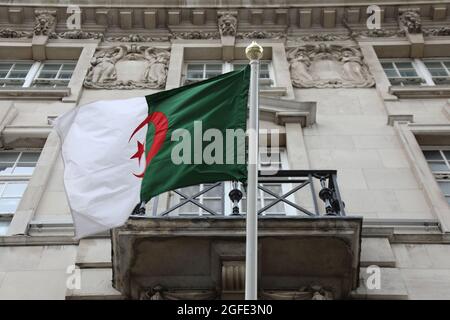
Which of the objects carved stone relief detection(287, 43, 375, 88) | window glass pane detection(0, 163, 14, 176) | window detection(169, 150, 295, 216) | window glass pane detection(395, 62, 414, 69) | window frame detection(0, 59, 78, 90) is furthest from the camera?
window glass pane detection(395, 62, 414, 69)

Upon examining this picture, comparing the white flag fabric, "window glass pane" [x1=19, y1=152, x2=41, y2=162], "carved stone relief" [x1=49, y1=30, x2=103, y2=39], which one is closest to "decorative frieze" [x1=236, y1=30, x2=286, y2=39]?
"carved stone relief" [x1=49, y1=30, x2=103, y2=39]

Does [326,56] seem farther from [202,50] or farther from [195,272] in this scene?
[195,272]

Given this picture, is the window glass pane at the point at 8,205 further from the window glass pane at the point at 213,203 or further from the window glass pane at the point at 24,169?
the window glass pane at the point at 213,203

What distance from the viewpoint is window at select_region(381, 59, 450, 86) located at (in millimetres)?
16984

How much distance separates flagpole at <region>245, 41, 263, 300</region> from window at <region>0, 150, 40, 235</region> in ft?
18.5

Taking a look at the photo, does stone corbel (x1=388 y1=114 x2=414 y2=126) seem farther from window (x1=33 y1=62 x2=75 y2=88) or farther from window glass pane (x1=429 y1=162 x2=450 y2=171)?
window (x1=33 y1=62 x2=75 y2=88)

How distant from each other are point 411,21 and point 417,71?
180cm

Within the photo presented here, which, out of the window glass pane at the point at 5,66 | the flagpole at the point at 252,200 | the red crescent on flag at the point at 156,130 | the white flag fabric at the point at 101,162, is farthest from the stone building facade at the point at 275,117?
the flagpole at the point at 252,200

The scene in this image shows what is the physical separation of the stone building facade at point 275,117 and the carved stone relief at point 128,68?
5cm

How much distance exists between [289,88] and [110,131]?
715cm

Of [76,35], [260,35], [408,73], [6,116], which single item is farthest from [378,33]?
[6,116]

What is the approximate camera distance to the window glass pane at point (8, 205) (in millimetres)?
12203

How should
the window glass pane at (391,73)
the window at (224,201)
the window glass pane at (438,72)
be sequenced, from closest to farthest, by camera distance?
1. the window at (224,201)
2. the window glass pane at (438,72)
3. the window glass pane at (391,73)

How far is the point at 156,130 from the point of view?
31.5 ft
